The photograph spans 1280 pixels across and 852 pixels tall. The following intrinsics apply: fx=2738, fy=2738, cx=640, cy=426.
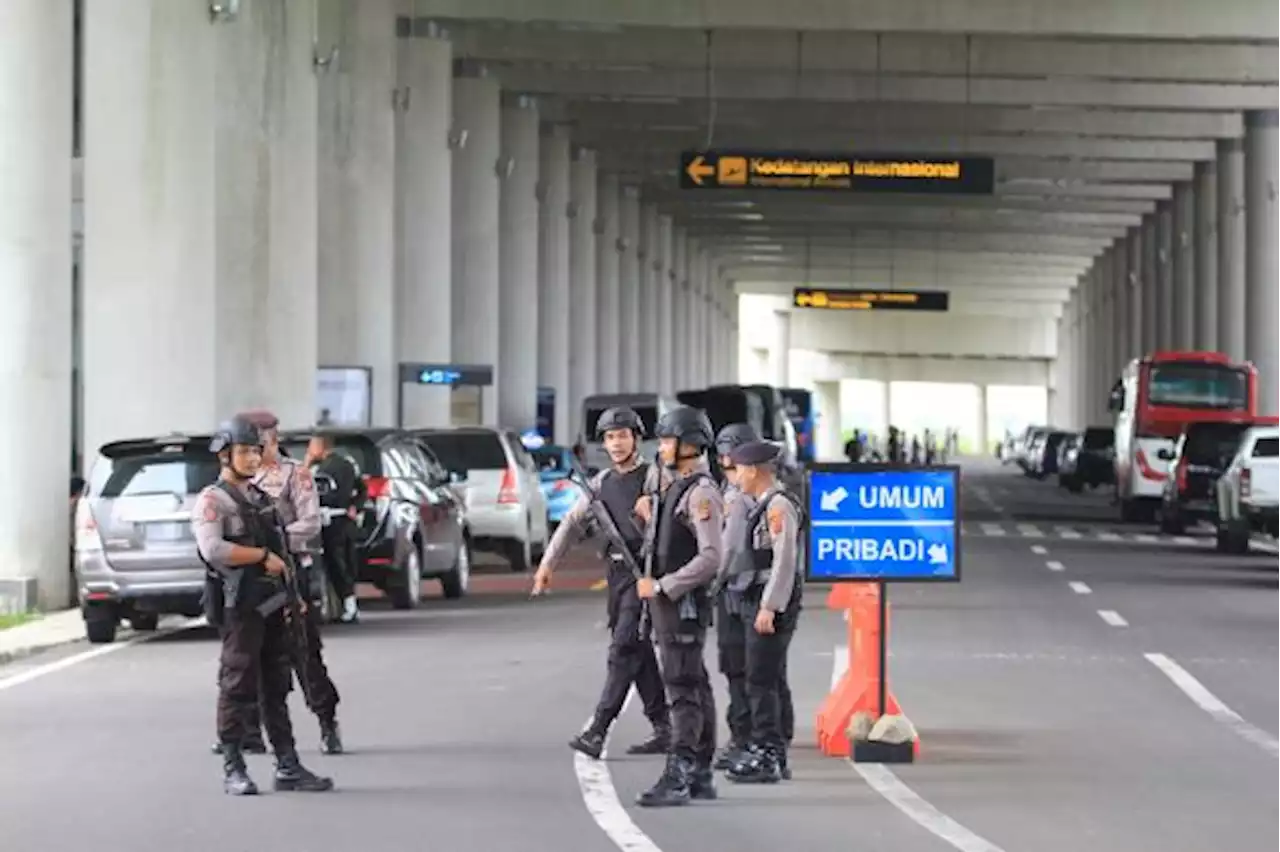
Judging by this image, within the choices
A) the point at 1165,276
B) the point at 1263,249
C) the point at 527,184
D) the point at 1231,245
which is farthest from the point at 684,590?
the point at 1165,276

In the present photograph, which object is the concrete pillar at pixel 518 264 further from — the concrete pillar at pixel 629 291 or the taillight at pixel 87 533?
the taillight at pixel 87 533

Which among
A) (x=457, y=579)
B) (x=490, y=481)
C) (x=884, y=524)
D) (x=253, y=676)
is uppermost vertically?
(x=884, y=524)

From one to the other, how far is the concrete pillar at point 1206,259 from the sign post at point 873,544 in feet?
198

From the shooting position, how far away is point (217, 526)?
12.9 m

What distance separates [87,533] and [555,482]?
19.5 meters

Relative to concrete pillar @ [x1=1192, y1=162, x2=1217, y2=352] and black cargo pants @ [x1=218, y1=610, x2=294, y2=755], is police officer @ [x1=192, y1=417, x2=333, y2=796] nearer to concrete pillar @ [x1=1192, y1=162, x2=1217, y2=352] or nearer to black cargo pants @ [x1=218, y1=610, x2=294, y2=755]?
black cargo pants @ [x1=218, y1=610, x2=294, y2=755]

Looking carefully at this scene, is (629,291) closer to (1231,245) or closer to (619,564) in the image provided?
(1231,245)

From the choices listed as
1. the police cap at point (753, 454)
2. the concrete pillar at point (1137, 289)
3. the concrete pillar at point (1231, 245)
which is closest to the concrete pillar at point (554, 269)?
the concrete pillar at point (1231, 245)

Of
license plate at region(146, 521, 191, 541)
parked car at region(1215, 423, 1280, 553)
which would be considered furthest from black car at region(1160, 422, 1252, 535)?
license plate at region(146, 521, 191, 541)

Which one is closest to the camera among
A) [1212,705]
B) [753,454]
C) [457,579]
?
[753,454]

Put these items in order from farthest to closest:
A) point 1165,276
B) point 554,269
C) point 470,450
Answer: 1. point 1165,276
2. point 554,269
3. point 470,450

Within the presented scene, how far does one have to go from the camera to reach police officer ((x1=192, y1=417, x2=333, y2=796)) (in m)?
12.9

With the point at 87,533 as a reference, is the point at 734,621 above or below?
below

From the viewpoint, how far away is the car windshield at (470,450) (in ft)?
106
